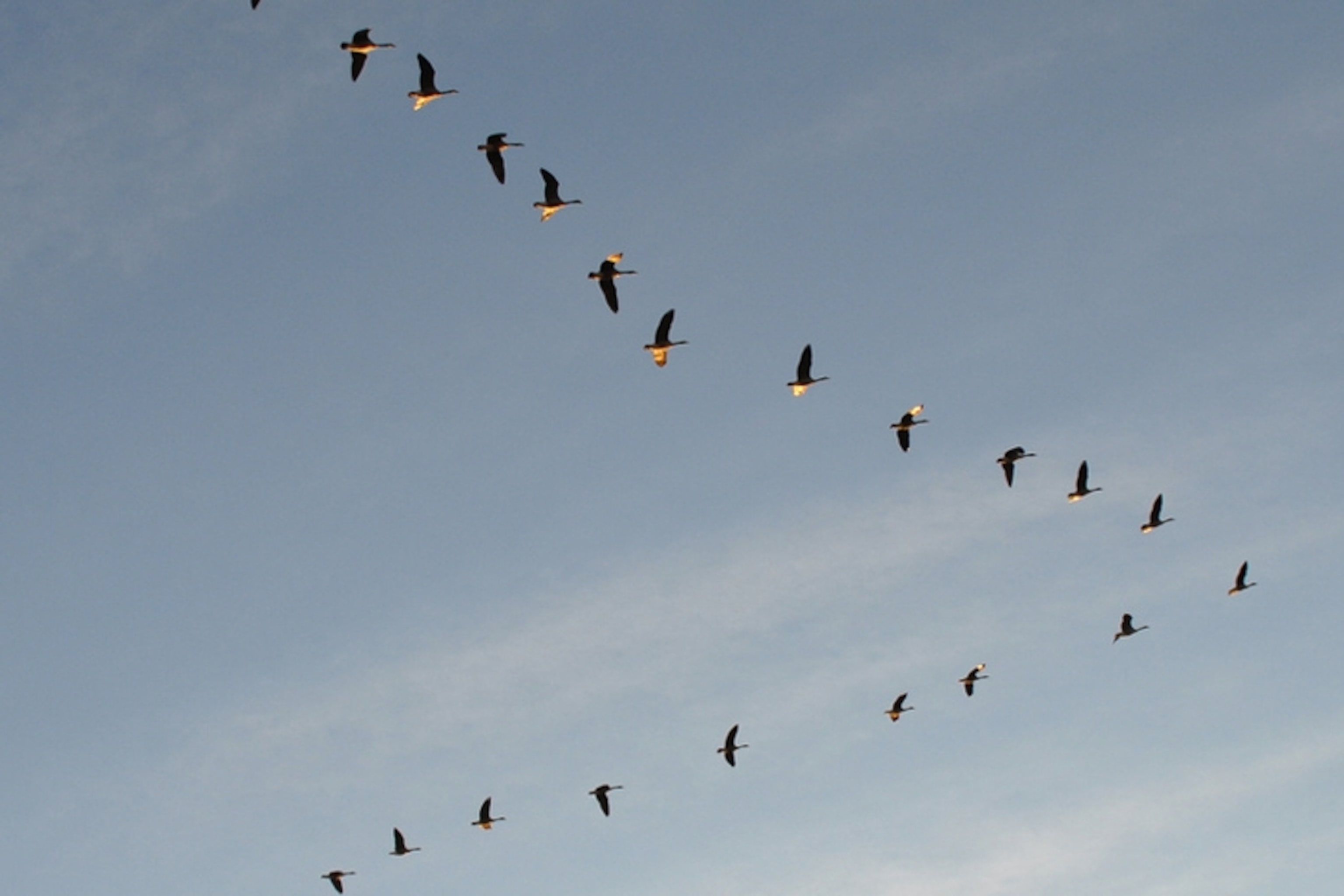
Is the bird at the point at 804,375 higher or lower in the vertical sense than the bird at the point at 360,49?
lower

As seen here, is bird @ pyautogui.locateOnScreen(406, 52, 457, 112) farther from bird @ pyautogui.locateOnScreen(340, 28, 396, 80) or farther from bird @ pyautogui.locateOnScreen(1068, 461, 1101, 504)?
bird @ pyautogui.locateOnScreen(1068, 461, 1101, 504)

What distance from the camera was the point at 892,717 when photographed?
75188mm

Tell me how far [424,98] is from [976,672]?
128ft

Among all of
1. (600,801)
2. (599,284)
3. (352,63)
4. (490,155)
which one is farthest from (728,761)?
(352,63)

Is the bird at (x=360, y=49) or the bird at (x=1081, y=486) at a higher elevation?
the bird at (x=360, y=49)

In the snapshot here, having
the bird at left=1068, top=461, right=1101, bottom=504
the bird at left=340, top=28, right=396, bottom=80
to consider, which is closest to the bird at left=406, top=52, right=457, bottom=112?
the bird at left=340, top=28, right=396, bottom=80

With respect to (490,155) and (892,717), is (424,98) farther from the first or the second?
(892,717)

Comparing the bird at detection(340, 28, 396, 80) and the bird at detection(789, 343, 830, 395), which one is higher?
the bird at detection(340, 28, 396, 80)

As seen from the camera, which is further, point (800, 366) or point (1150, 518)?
point (1150, 518)

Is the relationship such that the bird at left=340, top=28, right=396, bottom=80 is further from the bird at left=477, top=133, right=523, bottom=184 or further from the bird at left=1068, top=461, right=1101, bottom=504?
the bird at left=1068, top=461, right=1101, bottom=504

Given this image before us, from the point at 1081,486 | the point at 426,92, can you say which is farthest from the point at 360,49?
the point at 1081,486

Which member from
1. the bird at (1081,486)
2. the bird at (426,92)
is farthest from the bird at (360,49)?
the bird at (1081,486)

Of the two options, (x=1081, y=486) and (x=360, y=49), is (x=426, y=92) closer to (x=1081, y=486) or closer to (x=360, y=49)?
(x=360, y=49)

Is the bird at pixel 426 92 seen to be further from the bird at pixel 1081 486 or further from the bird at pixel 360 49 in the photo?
the bird at pixel 1081 486
